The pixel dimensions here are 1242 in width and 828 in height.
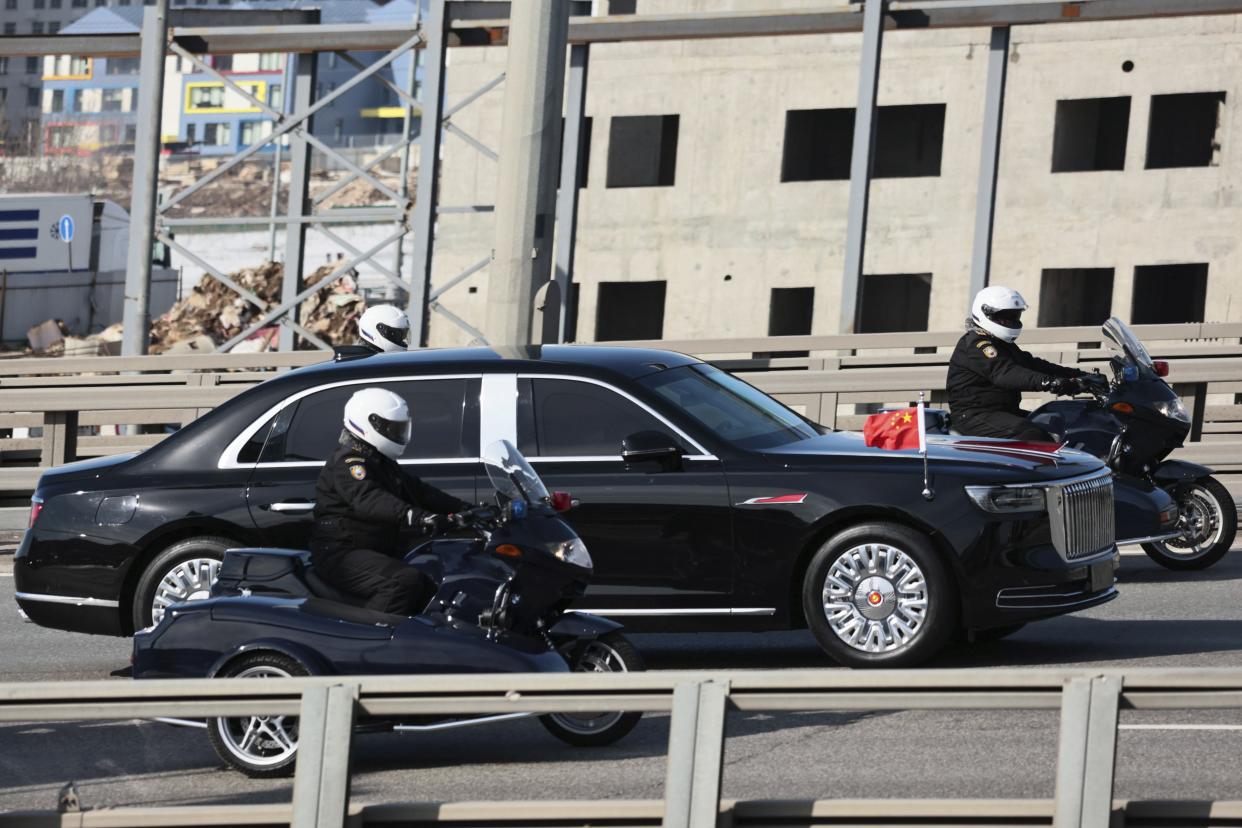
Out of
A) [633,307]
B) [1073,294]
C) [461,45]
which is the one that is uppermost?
[461,45]

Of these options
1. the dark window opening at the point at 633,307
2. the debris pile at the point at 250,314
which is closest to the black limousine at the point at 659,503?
the dark window opening at the point at 633,307

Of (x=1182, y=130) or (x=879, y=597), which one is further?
(x=1182, y=130)

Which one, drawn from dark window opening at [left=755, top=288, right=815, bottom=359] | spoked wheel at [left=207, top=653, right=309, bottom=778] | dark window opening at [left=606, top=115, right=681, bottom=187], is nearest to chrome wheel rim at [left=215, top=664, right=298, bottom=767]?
spoked wheel at [left=207, top=653, right=309, bottom=778]

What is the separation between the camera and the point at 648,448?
10016mm

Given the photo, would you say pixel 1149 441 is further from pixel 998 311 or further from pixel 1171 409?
pixel 998 311

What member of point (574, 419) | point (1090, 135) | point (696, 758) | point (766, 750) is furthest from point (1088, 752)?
point (1090, 135)

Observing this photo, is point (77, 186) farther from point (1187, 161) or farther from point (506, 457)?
point (506, 457)

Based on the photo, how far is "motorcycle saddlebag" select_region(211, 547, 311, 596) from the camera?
884cm

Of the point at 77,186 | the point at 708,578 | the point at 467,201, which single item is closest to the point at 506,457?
the point at 708,578

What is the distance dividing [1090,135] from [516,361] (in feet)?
114

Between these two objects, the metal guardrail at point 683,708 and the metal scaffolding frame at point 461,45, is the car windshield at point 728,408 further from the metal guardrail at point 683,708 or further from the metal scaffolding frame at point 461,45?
the metal scaffolding frame at point 461,45

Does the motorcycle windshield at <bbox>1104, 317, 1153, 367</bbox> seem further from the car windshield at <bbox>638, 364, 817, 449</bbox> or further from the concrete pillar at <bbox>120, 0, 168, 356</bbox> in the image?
the concrete pillar at <bbox>120, 0, 168, 356</bbox>

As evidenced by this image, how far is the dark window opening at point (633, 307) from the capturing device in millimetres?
46969

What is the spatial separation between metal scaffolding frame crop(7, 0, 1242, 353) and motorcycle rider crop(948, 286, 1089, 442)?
844 centimetres
